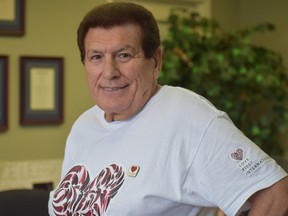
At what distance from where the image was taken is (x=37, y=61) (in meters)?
2.78

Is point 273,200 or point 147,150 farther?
point 147,150

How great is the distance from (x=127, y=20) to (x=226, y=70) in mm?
1984

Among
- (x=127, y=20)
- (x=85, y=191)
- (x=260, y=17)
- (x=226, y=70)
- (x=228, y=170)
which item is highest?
(x=260, y=17)

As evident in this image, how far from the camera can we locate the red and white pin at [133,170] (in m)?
1.27

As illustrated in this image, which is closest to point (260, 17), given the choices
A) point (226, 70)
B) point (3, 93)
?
point (226, 70)

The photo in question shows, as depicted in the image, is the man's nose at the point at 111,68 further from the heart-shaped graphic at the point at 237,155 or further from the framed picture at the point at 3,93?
the framed picture at the point at 3,93

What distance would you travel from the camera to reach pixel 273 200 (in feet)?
3.85

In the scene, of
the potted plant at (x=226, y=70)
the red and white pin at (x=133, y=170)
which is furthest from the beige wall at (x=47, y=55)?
the red and white pin at (x=133, y=170)

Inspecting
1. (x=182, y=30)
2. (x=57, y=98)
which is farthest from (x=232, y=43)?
(x=57, y=98)

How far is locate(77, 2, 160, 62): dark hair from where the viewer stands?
4.33 feet

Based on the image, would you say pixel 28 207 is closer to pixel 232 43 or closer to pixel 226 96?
pixel 226 96

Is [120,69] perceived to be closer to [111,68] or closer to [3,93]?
[111,68]

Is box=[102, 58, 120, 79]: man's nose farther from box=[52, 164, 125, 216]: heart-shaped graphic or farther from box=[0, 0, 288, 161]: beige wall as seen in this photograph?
box=[0, 0, 288, 161]: beige wall

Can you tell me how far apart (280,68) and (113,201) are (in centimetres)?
252
